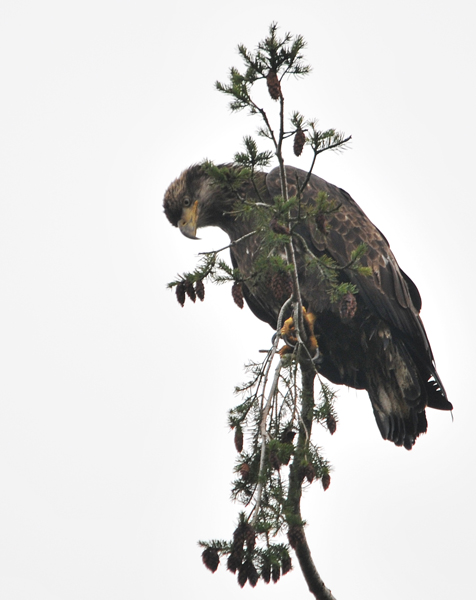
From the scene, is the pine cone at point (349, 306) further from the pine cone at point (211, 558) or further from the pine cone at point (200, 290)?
the pine cone at point (211, 558)

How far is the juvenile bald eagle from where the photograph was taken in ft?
19.2

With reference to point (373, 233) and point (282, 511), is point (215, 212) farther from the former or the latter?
point (282, 511)

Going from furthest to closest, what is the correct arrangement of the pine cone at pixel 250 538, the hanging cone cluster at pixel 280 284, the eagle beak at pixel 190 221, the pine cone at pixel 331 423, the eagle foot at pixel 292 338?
the eagle beak at pixel 190 221
the eagle foot at pixel 292 338
the hanging cone cluster at pixel 280 284
the pine cone at pixel 331 423
the pine cone at pixel 250 538

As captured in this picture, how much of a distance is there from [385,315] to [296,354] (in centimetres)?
191

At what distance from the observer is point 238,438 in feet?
12.4

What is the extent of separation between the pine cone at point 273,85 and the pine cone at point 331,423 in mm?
1511

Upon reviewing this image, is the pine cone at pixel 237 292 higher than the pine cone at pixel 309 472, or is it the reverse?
the pine cone at pixel 237 292

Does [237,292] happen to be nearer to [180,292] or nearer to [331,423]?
[180,292]

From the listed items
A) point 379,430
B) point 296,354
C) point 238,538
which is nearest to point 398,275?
point 379,430

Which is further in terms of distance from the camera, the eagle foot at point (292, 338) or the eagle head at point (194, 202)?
the eagle head at point (194, 202)

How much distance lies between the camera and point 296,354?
4.10m

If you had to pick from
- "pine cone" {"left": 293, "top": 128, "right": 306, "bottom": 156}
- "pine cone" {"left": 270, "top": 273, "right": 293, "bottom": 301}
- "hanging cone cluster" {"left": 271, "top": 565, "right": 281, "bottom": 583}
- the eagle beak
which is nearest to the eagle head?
the eagle beak

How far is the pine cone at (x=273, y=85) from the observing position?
11.2ft

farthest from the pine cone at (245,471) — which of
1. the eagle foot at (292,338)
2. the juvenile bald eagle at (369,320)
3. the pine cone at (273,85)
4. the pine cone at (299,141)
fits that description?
the juvenile bald eagle at (369,320)
